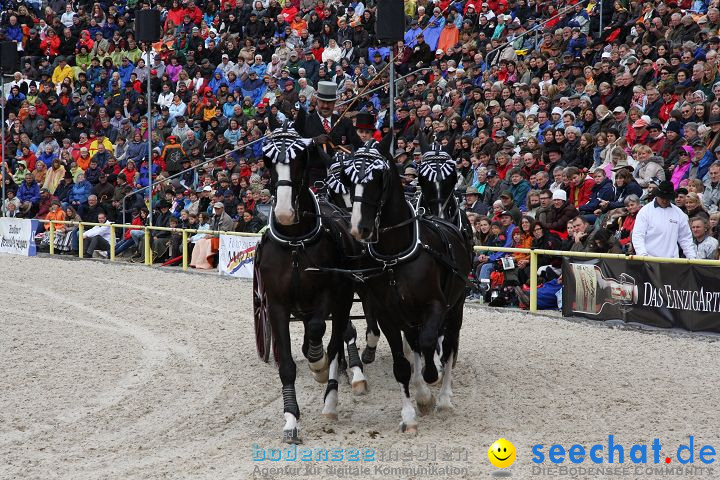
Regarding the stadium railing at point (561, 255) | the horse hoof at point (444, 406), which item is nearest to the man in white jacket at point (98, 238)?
the stadium railing at point (561, 255)

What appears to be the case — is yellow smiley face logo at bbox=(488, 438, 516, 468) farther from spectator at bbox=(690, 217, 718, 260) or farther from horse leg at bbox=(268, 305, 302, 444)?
spectator at bbox=(690, 217, 718, 260)

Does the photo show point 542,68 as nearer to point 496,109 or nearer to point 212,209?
point 496,109

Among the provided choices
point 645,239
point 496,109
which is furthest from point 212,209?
point 645,239

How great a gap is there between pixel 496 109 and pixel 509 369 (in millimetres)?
8521

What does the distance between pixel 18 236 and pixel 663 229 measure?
49.5 ft

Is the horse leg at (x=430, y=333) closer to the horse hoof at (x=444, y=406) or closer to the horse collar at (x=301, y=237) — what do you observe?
the horse hoof at (x=444, y=406)

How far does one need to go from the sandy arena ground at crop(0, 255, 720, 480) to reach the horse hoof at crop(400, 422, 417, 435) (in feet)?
0.30

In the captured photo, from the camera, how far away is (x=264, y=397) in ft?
28.3

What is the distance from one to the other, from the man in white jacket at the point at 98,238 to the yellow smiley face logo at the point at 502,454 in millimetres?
15499

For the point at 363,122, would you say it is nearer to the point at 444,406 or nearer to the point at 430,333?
the point at 430,333

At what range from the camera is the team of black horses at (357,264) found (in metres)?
7.23

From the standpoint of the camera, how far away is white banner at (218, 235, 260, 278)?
17.0m

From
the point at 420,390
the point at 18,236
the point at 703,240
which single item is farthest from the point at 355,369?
the point at 18,236

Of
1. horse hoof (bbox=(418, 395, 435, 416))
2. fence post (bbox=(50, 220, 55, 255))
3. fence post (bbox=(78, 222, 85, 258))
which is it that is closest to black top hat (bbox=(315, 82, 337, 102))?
horse hoof (bbox=(418, 395, 435, 416))
